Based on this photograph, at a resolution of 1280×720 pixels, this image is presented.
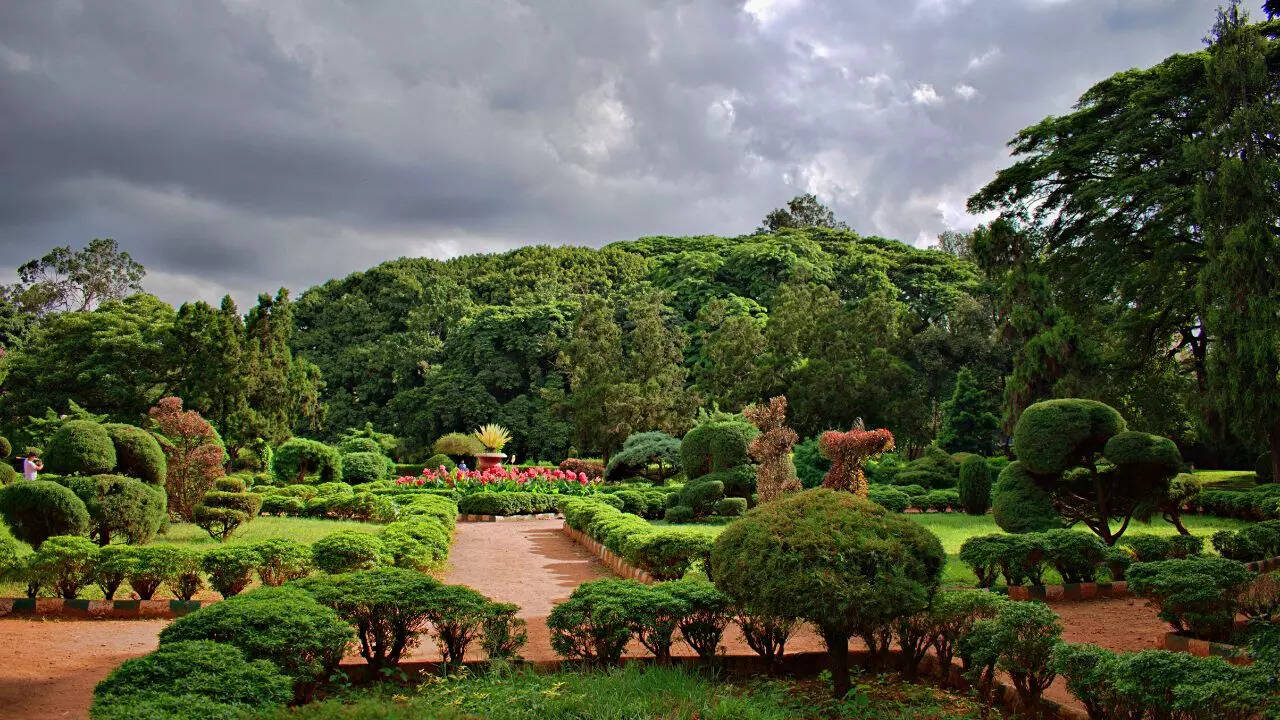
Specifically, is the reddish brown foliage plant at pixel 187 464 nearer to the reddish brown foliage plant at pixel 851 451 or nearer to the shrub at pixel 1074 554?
the reddish brown foliage plant at pixel 851 451

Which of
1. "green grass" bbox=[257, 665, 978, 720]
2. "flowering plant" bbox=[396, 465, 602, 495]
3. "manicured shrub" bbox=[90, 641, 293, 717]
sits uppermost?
"flowering plant" bbox=[396, 465, 602, 495]

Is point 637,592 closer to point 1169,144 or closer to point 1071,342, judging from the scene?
point 1071,342

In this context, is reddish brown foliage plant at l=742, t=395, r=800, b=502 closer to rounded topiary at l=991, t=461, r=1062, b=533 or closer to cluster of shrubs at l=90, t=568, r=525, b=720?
rounded topiary at l=991, t=461, r=1062, b=533

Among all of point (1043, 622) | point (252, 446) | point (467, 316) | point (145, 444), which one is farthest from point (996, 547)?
point (467, 316)

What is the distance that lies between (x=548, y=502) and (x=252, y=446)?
32.0ft

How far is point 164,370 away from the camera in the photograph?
2712 centimetres

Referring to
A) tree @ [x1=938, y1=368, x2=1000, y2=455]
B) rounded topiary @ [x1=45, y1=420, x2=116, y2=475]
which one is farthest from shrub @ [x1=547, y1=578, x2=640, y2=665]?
tree @ [x1=938, y1=368, x2=1000, y2=455]

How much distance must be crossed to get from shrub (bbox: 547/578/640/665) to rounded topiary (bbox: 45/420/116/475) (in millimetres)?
6872

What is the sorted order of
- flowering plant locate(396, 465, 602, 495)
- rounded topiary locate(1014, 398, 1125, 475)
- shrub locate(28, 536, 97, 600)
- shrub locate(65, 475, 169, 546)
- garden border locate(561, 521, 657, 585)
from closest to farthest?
shrub locate(28, 536, 97, 600), shrub locate(65, 475, 169, 546), garden border locate(561, 521, 657, 585), rounded topiary locate(1014, 398, 1125, 475), flowering plant locate(396, 465, 602, 495)

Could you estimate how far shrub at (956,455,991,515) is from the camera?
61.6 ft

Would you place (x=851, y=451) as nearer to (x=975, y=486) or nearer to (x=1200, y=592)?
(x=975, y=486)

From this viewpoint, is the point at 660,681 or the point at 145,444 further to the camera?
the point at 145,444

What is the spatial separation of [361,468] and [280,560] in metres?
17.1

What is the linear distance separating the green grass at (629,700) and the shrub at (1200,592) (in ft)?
8.32
